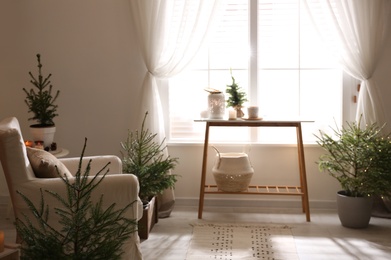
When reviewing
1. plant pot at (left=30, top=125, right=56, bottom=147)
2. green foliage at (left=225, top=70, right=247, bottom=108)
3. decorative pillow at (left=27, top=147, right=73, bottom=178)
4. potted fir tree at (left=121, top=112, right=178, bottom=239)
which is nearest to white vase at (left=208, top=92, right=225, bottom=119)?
green foliage at (left=225, top=70, right=247, bottom=108)

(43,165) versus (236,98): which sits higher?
(236,98)

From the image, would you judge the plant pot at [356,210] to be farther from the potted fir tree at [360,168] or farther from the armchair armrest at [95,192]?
the armchair armrest at [95,192]

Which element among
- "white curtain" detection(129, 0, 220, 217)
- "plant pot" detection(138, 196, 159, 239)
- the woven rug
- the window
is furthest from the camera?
the window

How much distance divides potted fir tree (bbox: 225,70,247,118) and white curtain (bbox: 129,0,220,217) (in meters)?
0.45

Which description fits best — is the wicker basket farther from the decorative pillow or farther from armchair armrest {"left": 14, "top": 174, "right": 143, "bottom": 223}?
the decorative pillow

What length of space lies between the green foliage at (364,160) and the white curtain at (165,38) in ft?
4.48

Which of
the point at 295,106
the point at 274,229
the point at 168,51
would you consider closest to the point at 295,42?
the point at 295,106

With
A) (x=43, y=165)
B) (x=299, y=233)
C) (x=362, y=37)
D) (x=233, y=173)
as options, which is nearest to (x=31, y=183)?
(x=43, y=165)

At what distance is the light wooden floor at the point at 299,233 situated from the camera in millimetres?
3352

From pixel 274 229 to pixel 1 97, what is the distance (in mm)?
2757

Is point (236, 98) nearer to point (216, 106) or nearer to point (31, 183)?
point (216, 106)

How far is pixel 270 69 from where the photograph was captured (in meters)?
4.39

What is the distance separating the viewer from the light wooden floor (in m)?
3.35

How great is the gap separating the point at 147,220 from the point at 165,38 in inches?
61.8
